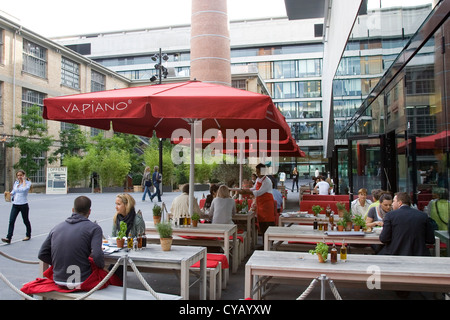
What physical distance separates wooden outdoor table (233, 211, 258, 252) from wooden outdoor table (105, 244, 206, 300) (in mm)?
3649

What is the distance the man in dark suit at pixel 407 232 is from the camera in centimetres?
488

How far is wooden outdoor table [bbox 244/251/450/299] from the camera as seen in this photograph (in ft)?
12.0

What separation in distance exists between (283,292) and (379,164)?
5.29 metres

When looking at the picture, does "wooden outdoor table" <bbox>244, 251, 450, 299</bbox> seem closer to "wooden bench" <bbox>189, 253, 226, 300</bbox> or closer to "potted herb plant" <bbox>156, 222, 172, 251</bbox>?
"wooden bench" <bbox>189, 253, 226, 300</bbox>

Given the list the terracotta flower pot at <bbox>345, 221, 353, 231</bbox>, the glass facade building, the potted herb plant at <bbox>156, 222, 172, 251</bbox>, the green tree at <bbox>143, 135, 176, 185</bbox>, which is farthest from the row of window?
the terracotta flower pot at <bbox>345, 221, 353, 231</bbox>

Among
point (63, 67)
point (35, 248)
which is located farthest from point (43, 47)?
point (35, 248)

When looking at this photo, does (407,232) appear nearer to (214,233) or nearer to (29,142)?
(214,233)

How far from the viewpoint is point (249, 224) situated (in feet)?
28.3

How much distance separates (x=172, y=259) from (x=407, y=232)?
2.89 m

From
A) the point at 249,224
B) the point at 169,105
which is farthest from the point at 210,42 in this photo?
the point at 169,105

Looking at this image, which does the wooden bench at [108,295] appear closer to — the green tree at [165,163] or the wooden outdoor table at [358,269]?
the wooden outdoor table at [358,269]

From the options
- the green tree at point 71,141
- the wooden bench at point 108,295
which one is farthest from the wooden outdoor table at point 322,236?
the green tree at point 71,141

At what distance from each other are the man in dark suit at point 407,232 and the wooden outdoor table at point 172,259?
2353 mm

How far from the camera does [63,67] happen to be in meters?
37.3
